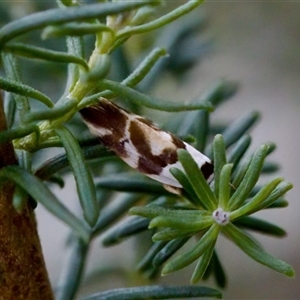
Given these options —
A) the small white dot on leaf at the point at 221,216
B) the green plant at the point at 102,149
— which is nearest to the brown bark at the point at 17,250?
the green plant at the point at 102,149

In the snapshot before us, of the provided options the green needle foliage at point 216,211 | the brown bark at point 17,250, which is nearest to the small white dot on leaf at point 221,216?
the green needle foliage at point 216,211

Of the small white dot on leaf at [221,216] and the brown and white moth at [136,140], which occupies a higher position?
the brown and white moth at [136,140]

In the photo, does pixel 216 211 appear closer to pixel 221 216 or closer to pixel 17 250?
pixel 221 216

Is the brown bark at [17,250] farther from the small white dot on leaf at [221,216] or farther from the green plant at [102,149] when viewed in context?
the small white dot on leaf at [221,216]

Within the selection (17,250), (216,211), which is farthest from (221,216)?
(17,250)

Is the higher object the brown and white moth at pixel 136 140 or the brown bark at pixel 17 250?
the brown and white moth at pixel 136 140

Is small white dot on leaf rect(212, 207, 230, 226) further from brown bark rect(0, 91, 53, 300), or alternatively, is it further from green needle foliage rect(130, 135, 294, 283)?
brown bark rect(0, 91, 53, 300)
